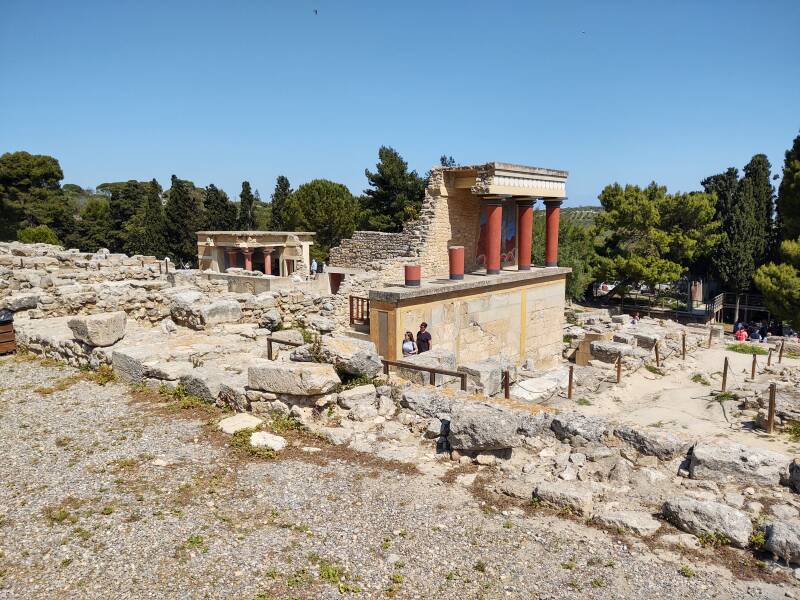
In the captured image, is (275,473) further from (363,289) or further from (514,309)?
(514,309)

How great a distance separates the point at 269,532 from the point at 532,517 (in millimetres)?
2513

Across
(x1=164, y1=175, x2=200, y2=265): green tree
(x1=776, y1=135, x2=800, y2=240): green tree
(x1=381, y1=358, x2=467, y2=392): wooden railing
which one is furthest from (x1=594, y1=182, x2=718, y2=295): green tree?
(x1=164, y1=175, x2=200, y2=265): green tree

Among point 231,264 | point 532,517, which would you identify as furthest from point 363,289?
point 231,264

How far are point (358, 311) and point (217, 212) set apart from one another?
31933mm

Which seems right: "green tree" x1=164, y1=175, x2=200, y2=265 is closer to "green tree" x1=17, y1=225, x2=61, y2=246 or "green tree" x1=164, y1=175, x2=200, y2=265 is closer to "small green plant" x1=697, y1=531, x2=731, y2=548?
"green tree" x1=17, y1=225, x2=61, y2=246

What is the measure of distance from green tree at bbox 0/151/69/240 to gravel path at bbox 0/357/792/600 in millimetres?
38983

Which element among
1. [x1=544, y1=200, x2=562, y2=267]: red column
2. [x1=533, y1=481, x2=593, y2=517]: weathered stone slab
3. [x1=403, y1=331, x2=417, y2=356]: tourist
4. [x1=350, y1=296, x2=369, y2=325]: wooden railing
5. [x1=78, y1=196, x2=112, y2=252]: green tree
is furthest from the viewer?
[x1=78, y1=196, x2=112, y2=252]: green tree

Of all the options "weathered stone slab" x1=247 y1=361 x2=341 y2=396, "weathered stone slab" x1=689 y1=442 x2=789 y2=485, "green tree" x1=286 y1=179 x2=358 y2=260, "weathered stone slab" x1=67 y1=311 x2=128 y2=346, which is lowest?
"weathered stone slab" x1=689 y1=442 x2=789 y2=485

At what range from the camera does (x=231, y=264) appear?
33.9 meters

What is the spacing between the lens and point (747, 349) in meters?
20.4

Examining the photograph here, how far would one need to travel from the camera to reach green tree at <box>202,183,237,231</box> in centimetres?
4228

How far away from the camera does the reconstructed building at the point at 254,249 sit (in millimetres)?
32031

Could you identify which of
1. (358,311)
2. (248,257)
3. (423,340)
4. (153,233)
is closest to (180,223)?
(153,233)

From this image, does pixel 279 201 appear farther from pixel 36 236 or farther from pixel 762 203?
pixel 762 203
